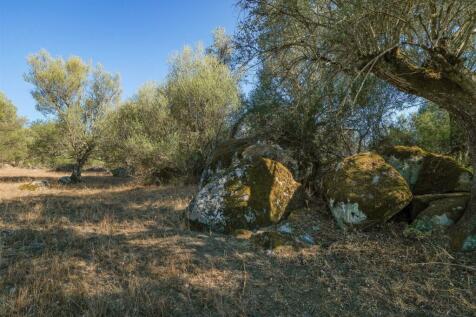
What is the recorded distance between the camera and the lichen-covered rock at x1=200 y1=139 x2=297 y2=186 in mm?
8406

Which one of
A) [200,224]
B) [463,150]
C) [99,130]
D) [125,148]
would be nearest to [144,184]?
[125,148]

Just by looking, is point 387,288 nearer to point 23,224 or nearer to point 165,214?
point 165,214

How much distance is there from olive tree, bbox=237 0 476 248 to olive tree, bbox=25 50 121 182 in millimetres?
15351

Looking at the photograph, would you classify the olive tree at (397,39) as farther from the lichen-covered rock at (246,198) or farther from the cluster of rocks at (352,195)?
the lichen-covered rock at (246,198)

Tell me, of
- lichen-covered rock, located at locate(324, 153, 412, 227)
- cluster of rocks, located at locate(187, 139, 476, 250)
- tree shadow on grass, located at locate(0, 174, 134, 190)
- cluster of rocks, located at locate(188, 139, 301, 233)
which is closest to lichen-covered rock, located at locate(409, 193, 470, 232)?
cluster of rocks, located at locate(187, 139, 476, 250)

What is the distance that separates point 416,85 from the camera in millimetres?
5160

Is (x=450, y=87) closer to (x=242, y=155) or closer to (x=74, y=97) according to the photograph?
(x=242, y=155)

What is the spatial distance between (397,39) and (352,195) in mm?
2953

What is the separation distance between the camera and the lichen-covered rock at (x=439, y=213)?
200 inches

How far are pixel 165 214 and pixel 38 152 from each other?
1687cm

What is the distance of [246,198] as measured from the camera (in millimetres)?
6250

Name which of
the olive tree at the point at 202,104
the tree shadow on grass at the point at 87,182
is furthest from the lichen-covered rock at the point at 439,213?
the tree shadow on grass at the point at 87,182

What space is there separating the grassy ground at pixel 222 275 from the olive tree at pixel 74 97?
1352 cm

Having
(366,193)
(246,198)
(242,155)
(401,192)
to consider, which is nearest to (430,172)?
(401,192)
